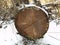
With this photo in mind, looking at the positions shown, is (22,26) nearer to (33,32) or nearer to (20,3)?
(33,32)

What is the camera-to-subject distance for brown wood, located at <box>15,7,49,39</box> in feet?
9.98

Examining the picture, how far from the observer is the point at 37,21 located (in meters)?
3.05

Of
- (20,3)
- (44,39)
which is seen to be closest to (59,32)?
(44,39)

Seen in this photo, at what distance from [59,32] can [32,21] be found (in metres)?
0.54

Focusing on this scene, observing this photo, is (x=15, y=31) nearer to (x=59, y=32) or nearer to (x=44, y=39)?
(x=44, y=39)

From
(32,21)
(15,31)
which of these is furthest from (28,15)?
(15,31)

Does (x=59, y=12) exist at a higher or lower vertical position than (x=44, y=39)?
higher

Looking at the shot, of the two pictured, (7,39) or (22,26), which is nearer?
(22,26)

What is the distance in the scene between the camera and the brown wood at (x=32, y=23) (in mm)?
3043

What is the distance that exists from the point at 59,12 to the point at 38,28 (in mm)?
515

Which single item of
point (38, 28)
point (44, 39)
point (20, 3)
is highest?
point (20, 3)

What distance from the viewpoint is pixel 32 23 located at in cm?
304

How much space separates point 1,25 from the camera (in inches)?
134

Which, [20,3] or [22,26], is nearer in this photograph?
[22,26]
